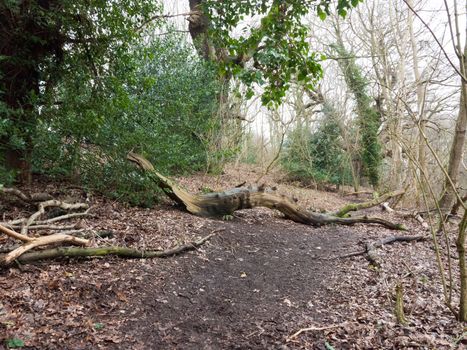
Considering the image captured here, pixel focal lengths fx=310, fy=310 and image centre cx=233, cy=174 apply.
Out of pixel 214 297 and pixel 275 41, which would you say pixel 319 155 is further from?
pixel 214 297

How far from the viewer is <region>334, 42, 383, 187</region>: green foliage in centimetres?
1323

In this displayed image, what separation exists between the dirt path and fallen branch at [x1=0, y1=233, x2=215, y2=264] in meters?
0.18

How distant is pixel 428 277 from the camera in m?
3.93

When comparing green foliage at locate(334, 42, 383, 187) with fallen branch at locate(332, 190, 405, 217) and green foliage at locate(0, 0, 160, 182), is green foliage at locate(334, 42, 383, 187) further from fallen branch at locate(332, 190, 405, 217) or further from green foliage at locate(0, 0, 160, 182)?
green foliage at locate(0, 0, 160, 182)

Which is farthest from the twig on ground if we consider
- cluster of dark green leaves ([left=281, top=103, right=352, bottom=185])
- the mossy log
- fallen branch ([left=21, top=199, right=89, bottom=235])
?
cluster of dark green leaves ([left=281, top=103, right=352, bottom=185])

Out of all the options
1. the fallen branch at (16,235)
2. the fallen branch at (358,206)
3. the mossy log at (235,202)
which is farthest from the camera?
the fallen branch at (358,206)

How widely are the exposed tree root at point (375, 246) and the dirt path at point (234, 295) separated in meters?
0.40

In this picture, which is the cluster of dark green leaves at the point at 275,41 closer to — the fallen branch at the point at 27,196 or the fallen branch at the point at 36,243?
the fallen branch at the point at 36,243

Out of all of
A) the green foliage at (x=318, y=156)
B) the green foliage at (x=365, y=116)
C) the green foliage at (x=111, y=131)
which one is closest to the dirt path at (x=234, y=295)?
the green foliage at (x=111, y=131)

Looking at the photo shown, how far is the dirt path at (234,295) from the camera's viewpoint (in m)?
2.54

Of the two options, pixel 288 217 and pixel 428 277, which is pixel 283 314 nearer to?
pixel 428 277

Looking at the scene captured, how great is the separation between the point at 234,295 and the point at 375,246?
115 inches

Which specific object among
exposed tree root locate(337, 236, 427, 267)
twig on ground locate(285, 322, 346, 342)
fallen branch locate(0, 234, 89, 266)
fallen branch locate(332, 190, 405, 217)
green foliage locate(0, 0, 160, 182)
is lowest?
twig on ground locate(285, 322, 346, 342)

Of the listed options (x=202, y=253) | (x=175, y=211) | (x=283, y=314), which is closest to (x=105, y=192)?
(x=175, y=211)
